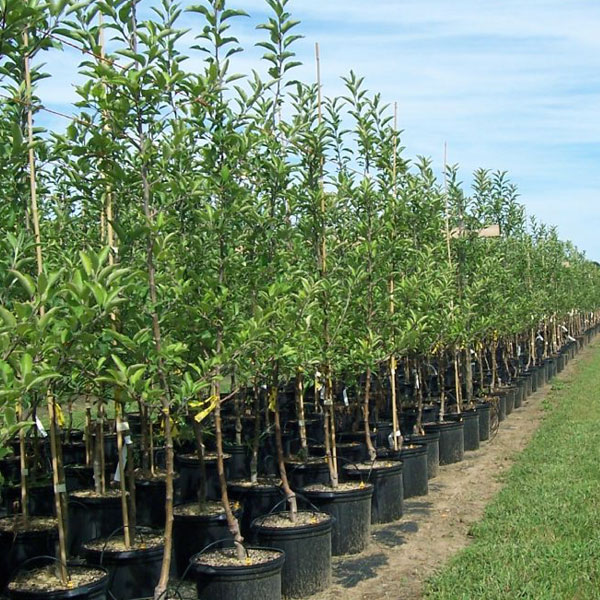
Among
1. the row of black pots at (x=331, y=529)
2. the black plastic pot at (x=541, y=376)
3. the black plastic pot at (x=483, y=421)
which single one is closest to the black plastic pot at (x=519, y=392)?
the black plastic pot at (x=541, y=376)

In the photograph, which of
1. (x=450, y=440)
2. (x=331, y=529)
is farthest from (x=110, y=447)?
(x=450, y=440)

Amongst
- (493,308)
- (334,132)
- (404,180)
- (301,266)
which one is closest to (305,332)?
(301,266)

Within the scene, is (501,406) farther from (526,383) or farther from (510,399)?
(526,383)

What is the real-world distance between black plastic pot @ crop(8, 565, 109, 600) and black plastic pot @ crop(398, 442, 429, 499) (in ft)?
12.8

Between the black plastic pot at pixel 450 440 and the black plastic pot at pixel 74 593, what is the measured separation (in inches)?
224

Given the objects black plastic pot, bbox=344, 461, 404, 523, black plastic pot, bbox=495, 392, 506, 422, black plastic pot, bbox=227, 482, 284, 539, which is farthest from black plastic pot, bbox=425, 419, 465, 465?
black plastic pot, bbox=227, 482, 284, 539

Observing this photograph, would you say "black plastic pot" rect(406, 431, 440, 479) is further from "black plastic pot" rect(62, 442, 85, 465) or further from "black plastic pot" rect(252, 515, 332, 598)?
"black plastic pot" rect(252, 515, 332, 598)

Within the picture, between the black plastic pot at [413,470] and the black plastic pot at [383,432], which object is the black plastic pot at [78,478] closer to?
the black plastic pot at [413,470]

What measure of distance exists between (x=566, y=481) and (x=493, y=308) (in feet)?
14.5

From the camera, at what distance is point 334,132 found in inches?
270

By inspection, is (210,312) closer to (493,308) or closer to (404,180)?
(404,180)

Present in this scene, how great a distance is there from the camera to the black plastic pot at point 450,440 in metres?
9.07

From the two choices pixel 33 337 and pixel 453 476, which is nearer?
pixel 33 337

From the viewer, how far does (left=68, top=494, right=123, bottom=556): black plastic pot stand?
207 inches
